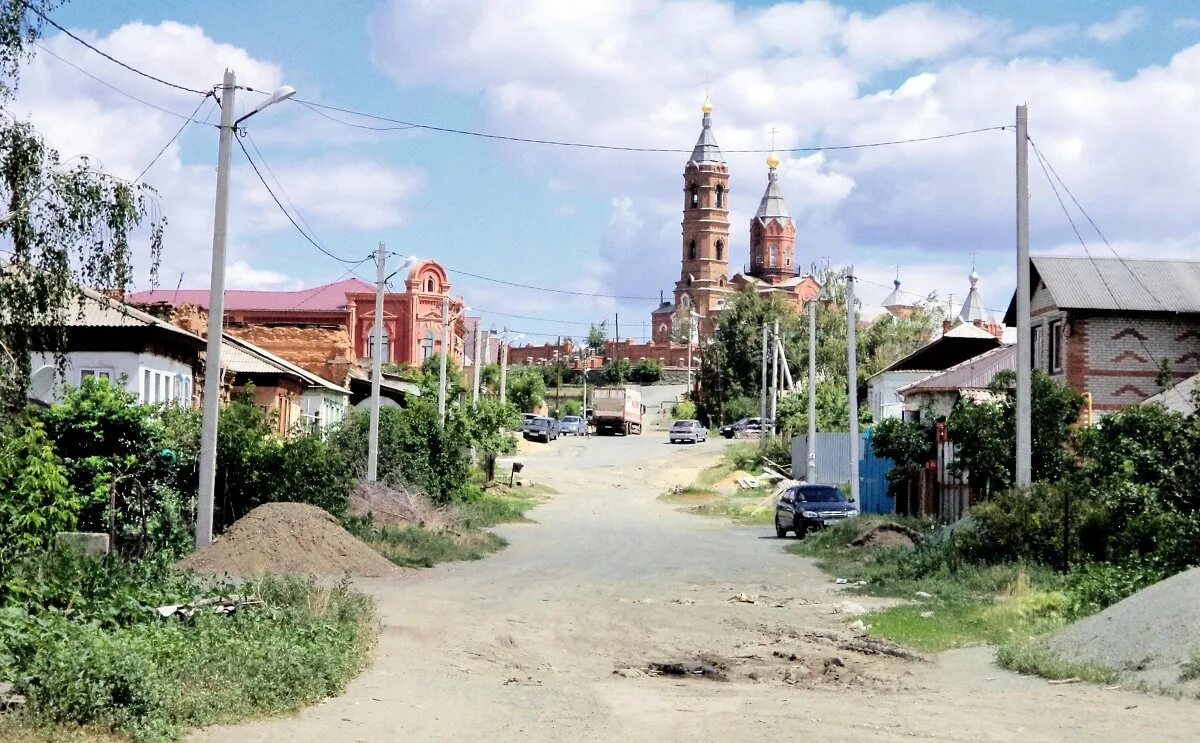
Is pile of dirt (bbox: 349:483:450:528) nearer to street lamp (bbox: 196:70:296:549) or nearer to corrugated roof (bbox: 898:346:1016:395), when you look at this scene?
street lamp (bbox: 196:70:296:549)

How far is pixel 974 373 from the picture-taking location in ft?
173

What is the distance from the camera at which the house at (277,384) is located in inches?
1660

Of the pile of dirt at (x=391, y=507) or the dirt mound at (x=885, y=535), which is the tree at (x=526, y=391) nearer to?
the pile of dirt at (x=391, y=507)

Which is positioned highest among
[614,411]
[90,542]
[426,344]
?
[426,344]

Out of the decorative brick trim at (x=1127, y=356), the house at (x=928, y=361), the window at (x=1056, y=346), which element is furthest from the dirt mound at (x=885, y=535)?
the house at (x=928, y=361)

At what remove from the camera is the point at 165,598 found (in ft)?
48.9

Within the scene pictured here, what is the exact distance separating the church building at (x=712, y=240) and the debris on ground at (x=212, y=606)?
426ft

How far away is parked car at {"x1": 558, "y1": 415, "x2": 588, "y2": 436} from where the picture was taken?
330 feet

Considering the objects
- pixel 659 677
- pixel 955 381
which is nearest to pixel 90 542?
pixel 659 677

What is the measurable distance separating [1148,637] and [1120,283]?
28.6 meters

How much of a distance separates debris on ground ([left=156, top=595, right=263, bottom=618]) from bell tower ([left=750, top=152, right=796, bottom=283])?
133 m

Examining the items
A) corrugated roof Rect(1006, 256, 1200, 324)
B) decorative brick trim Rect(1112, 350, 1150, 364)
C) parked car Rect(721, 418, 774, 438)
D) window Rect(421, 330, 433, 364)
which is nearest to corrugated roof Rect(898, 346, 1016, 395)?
corrugated roof Rect(1006, 256, 1200, 324)

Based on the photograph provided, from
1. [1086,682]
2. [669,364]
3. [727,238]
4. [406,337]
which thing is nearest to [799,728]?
[1086,682]

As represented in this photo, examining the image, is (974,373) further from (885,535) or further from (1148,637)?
(1148,637)
